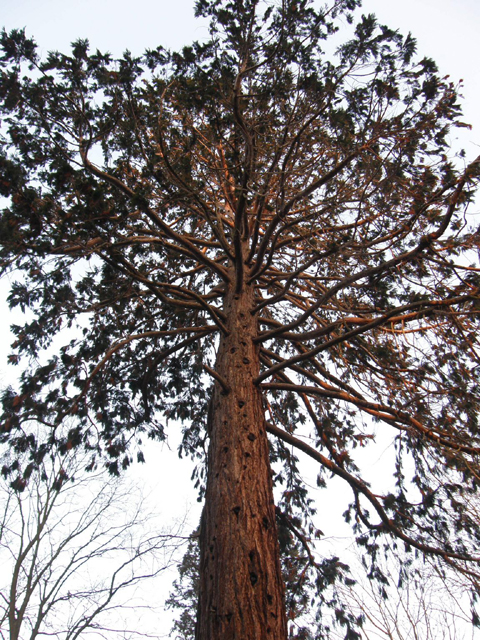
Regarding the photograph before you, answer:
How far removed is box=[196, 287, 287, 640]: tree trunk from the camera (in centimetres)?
214

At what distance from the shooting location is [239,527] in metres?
2.51

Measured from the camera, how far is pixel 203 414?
6.02 metres

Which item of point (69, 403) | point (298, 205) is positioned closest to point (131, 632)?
point (69, 403)

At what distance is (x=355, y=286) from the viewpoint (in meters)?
3.91

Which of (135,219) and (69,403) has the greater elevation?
(135,219)

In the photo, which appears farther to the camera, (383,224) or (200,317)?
(200,317)

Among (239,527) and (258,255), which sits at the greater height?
(258,255)

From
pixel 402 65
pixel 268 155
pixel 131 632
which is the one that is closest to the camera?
pixel 402 65

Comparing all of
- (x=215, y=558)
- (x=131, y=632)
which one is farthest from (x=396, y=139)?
(x=131, y=632)

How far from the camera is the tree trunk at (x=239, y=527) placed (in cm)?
214

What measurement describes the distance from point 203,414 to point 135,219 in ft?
9.60

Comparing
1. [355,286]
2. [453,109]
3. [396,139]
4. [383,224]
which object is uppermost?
[453,109]

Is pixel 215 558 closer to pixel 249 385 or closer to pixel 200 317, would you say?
pixel 249 385

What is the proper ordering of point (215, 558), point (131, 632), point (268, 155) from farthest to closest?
1. point (131, 632)
2. point (268, 155)
3. point (215, 558)
